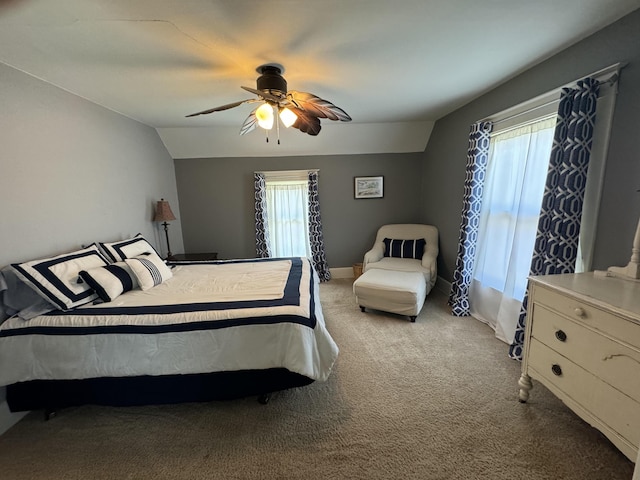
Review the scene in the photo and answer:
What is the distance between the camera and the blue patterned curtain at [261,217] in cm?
420

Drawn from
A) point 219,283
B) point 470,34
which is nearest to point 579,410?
point 470,34

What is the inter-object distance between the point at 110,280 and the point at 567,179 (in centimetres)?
336

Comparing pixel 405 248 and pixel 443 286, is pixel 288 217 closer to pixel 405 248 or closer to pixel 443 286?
pixel 405 248

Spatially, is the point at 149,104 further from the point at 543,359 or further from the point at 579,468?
the point at 579,468

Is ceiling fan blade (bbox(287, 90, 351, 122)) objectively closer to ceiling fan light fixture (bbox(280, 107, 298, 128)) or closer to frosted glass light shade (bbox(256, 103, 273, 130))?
ceiling fan light fixture (bbox(280, 107, 298, 128))

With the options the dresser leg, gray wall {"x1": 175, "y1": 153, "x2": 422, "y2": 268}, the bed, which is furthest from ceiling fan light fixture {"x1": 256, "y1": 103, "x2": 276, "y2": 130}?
the dresser leg

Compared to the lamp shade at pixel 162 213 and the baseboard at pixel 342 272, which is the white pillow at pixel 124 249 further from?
the baseboard at pixel 342 272

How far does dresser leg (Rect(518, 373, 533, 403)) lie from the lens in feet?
5.82

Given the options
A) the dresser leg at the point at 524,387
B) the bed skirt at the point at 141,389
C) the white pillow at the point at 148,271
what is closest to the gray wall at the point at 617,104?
the dresser leg at the point at 524,387

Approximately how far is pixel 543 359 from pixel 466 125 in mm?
2593

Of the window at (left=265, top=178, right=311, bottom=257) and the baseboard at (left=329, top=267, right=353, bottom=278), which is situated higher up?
the window at (left=265, top=178, right=311, bottom=257)

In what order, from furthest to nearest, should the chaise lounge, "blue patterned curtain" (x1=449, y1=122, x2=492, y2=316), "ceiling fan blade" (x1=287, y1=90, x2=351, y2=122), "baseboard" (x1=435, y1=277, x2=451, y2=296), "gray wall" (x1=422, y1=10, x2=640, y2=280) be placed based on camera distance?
"baseboard" (x1=435, y1=277, x2=451, y2=296)
the chaise lounge
"blue patterned curtain" (x1=449, y1=122, x2=492, y2=316)
"ceiling fan blade" (x1=287, y1=90, x2=351, y2=122)
"gray wall" (x1=422, y1=10, x2=640, y2=280)

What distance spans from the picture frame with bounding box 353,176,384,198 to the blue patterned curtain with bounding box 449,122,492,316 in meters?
1.45

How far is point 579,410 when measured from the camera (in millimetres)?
1431
